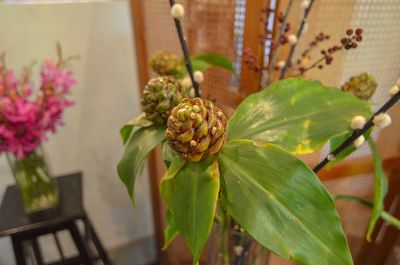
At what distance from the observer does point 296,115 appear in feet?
1.12

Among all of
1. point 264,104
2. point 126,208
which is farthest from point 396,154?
point 126,208

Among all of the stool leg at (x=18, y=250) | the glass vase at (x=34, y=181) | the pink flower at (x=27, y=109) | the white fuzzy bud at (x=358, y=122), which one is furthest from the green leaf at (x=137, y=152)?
the stool leg at (x=18, y=250)

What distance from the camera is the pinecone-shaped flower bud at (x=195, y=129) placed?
10.3 inches

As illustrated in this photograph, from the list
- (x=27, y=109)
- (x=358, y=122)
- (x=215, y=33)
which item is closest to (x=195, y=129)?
(x=358, y=122)

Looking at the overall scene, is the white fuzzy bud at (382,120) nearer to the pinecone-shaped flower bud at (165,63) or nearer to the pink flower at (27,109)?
the pinecone-shaped flower bud at (165,63)

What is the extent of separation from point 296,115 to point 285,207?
0.41 ft

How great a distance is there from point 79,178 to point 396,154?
0.97m

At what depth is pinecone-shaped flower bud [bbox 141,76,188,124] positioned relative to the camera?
34cm

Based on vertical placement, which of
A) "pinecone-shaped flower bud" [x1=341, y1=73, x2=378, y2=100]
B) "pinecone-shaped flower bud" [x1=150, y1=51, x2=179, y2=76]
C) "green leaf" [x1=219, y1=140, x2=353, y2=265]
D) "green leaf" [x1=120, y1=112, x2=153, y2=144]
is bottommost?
"green leaf" [x1=219, y1=140, x2=353, y2=265]

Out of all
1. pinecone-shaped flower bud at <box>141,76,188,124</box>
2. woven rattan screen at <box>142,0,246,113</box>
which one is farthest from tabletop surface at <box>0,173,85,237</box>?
pinecone-shaped flower bud at <box>141,76,188,124</box>

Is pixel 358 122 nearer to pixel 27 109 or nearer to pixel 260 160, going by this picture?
pixel 260 160

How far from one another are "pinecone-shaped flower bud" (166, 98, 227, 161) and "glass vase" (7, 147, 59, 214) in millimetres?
709

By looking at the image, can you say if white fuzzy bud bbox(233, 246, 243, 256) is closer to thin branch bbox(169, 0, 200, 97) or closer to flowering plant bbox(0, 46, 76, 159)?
thin branch bbox(169, 0, 200, 97)

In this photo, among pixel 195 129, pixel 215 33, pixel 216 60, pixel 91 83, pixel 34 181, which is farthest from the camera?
pixel 91 83
